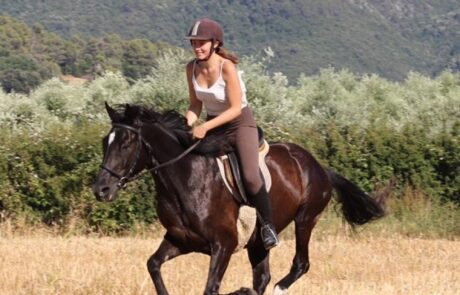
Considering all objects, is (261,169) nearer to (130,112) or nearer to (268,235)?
(268,235)

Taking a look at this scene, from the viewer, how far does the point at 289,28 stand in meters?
148

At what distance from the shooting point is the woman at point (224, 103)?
6.70m

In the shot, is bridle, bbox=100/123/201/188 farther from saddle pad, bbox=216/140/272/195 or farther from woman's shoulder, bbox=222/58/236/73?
woman's shoulder, bbox=222/58/236/73

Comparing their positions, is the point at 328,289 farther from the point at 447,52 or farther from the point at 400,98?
the point at 447,52

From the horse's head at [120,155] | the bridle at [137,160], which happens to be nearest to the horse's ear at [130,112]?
the horse's head at [120,155]

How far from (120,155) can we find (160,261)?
0.96 metres

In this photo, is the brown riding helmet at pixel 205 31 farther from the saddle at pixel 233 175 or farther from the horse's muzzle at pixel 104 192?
the horse's muzzle at pixel 104 192

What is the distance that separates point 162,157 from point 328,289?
2494 mm

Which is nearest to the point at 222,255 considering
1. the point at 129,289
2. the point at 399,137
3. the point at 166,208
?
the point at 166,208

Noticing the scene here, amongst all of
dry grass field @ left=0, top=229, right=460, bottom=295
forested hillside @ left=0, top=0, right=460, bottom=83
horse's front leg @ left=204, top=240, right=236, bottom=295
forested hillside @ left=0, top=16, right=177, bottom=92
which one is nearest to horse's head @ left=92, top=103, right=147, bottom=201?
horse's front leg @ left=204, top=240, right=236, bottom=295

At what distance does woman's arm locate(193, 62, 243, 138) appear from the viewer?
22.1ft

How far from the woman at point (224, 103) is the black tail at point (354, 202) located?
196cm

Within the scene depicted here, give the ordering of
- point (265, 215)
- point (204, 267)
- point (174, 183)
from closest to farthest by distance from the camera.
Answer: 1. point (174, 183)
2. point (265, 215)
3. point (204, 267)

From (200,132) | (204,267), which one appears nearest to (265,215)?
(200,132)
